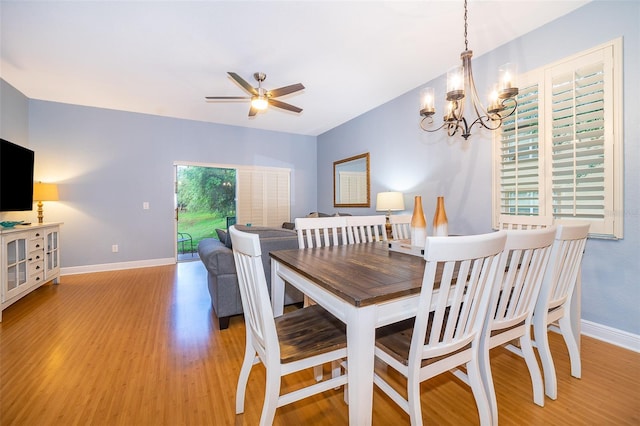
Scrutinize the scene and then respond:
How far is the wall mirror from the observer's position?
4574 millimetres

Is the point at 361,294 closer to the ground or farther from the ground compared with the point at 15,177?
closer to the ground

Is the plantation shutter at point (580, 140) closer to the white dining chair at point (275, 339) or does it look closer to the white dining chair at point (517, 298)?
the white dining chair at point (517, 298)

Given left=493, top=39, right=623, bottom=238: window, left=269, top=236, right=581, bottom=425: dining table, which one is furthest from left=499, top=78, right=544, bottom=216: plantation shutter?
left=269, top=236, right=581, bottom=425: dining table

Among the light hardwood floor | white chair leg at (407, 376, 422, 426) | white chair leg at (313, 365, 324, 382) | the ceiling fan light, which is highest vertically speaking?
the ceiling fan light

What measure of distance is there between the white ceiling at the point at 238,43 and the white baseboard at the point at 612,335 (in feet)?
8.39

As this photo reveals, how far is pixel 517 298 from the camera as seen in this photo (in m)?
1.25

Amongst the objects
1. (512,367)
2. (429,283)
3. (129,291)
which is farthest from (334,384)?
(129,291)

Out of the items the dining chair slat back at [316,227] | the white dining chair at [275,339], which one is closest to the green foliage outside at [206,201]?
the dining chair slat back at [316,227]

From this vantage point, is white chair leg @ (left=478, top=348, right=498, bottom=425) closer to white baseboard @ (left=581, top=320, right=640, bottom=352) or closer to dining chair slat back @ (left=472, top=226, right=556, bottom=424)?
dining chair slat back @ (left=472, top=226, right=556, bottom=424)

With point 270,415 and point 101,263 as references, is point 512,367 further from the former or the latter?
point 101,263

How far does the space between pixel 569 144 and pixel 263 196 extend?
470cm

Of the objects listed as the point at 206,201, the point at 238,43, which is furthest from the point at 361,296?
the point at 206,201

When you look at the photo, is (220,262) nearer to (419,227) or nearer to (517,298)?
(419,227)

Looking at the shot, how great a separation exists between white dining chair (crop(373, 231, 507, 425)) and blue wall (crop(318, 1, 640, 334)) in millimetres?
1764
